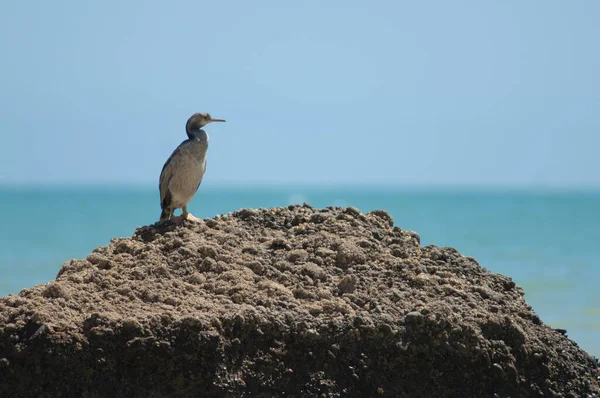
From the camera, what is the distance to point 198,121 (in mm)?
7164

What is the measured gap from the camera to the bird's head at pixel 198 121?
7.15 metres

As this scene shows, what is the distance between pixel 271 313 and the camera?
560 centimetres

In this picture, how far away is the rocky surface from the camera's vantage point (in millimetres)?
5297

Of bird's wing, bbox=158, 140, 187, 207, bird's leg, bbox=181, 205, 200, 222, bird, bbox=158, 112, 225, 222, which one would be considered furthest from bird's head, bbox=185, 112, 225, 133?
bird's leg, bbox=181, 205, 200, 222

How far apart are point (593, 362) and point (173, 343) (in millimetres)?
3109

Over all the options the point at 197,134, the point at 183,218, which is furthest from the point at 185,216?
the point at 197,134

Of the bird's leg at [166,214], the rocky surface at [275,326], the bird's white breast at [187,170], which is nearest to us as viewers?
the rocky surface at [275,326]

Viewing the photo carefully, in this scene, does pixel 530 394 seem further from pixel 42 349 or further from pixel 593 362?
pixel 42 349

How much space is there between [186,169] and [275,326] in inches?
77.2

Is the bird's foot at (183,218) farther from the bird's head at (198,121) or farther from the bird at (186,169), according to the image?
the bird's head at (198,121)

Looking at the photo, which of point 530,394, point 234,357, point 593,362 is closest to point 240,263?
point 234,357

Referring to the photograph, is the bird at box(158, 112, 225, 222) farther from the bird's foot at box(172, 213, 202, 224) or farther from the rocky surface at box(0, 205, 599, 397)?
the rocky surface at box(0, 205, 599, 397)

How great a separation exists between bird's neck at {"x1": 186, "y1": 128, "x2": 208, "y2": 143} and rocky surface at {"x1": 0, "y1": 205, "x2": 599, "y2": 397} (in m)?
0.72

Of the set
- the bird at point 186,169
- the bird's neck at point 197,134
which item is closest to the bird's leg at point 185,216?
the bird at point 186,169
